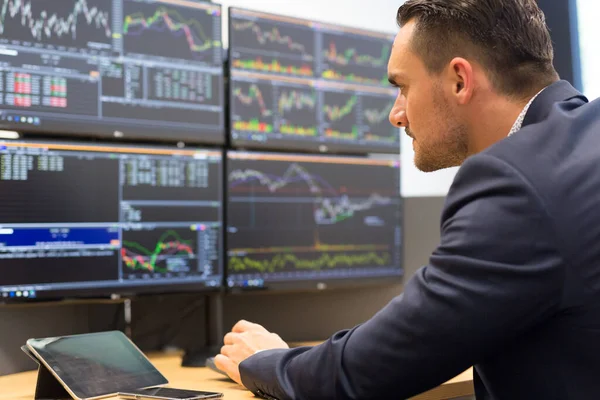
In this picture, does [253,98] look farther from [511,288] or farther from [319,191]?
[511,288]

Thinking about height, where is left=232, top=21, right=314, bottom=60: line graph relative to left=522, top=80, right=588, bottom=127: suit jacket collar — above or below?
above

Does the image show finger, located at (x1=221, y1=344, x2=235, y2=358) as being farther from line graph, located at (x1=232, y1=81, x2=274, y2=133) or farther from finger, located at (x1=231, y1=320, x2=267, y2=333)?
line graph, located at (x1=232, y1=81, x2=274, y2=133)

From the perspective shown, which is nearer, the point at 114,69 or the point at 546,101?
the point at 546,101

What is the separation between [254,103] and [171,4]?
0.32 m

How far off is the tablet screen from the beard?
664mm

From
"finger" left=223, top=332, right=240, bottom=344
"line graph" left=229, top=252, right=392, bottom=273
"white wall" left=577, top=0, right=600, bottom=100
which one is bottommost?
"finger" left=223, top=332, right=240, bottom=344

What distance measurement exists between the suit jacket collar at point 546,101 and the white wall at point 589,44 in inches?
65.0

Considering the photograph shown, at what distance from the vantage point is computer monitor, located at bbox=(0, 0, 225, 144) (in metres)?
1.65

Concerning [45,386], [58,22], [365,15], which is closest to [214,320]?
[45,386]

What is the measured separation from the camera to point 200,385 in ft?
4.89

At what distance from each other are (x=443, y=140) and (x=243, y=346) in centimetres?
52

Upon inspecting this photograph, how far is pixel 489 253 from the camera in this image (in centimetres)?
94

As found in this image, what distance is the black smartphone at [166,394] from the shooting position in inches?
50.2

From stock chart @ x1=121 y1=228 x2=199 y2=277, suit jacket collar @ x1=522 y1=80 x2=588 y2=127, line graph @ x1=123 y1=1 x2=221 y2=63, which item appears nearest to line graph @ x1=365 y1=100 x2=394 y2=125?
line graph @ x1=123 y1=1 x2=221 y2=63
